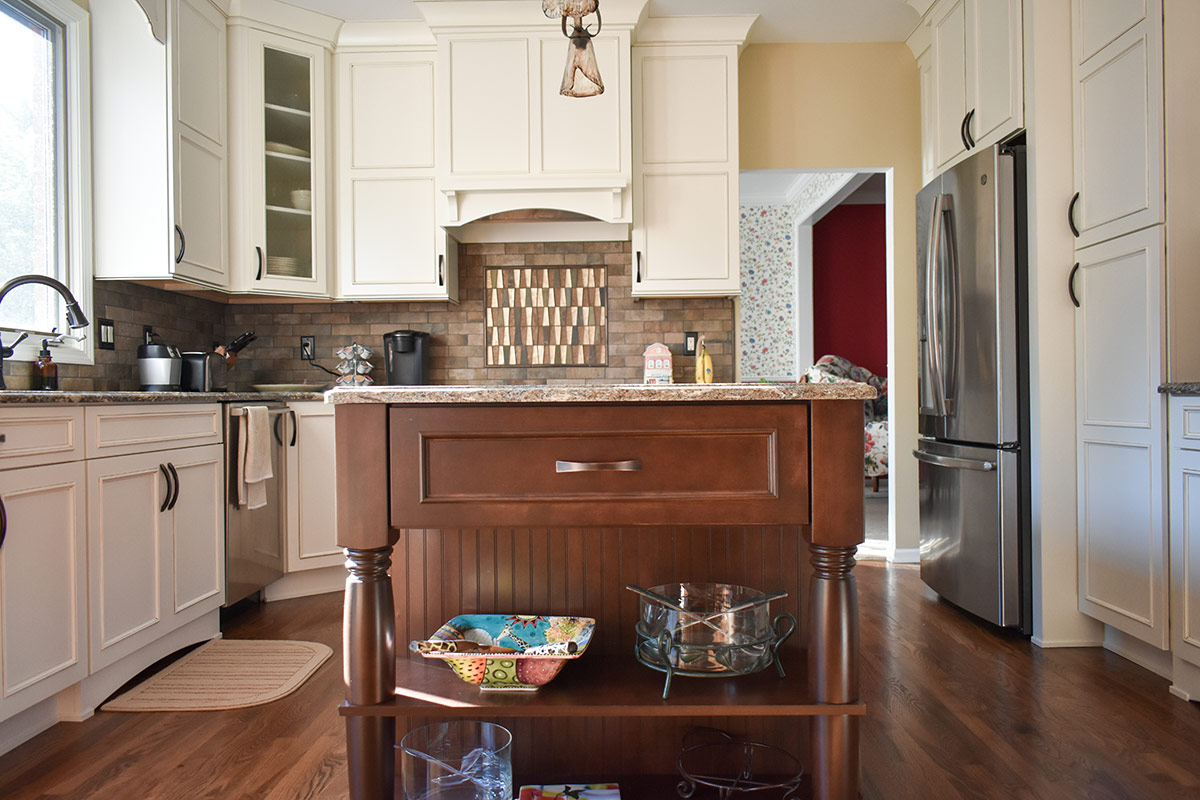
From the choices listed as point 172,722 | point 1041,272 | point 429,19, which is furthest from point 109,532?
point 1041,272

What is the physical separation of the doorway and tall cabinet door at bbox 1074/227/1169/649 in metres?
3.76

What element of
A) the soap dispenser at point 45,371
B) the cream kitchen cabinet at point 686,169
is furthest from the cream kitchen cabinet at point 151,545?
the cream kitchen cabinet at point 686,169

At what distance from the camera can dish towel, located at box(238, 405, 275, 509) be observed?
2889 mm

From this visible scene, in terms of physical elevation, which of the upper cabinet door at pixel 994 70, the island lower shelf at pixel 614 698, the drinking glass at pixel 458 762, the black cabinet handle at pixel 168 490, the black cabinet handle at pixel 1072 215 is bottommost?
the drinking glass at pixel 458 762

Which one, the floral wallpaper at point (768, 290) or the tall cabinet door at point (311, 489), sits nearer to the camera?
the tall cabinet door at point (311, 489)

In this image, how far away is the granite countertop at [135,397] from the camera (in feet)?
6.07

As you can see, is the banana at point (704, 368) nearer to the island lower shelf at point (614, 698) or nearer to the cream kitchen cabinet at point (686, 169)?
the cream kitchen cabinet at point (686, 169)

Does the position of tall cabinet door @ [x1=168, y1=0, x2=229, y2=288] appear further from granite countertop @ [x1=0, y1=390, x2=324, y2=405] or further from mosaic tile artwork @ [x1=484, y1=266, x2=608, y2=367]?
mosaic tile artwork @ [x1=484, y1=266, x2=608, y2=367]

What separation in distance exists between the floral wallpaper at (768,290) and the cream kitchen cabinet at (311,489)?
195 inches

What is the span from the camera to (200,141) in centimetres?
316

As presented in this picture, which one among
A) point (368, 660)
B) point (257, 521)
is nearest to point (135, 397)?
point (257, 521)

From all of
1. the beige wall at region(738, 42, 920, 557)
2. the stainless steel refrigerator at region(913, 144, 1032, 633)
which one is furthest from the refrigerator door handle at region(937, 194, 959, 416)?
the beige wall at region(738, 42, 920, 557)

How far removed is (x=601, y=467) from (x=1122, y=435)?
6.84 ft

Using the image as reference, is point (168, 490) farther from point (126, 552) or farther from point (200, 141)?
point (200, 141)
